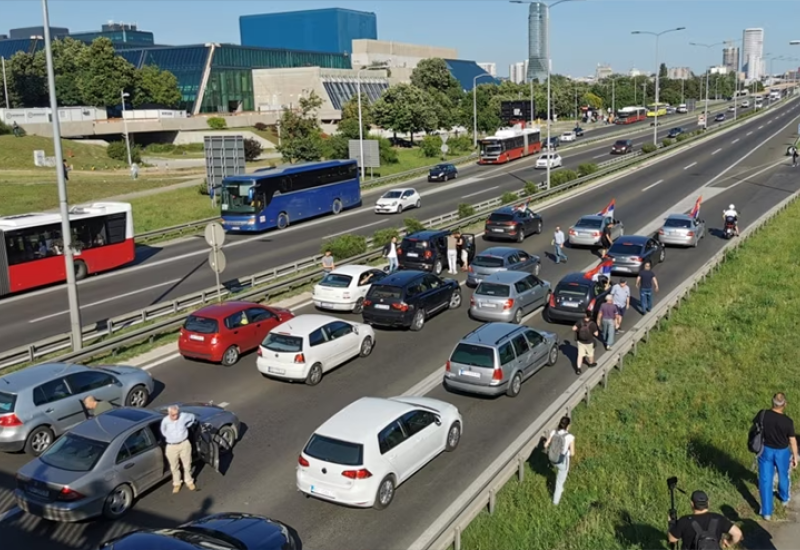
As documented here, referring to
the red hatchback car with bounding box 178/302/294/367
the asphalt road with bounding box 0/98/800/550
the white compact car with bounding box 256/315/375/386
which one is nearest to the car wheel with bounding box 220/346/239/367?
the red hatchback car with bounding box 178/302/294/367

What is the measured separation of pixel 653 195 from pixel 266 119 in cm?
5945

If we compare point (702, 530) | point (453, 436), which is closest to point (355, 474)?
point (453, 436)

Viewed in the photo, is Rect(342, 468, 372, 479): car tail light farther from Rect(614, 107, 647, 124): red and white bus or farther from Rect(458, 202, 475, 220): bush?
Rect(614, 107, 647, 124): red and white bus

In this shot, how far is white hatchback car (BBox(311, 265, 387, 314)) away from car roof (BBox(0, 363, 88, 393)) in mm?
9326

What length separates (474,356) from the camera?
1609 centimetres

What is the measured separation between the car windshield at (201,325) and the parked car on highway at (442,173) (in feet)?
140

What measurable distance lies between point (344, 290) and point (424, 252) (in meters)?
5.53

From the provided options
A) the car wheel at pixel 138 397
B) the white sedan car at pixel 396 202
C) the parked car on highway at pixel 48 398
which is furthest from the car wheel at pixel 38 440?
the white sedan car at pixel 396 202

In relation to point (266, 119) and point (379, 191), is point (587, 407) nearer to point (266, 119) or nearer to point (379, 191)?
point (379, 191)

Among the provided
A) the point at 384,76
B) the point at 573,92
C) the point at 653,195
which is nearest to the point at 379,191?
the point at 653,195

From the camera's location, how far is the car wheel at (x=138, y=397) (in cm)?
1573

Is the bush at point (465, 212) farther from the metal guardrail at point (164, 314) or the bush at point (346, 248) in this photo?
the bush at point (346, 248)

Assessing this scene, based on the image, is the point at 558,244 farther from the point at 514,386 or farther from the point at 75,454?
the point at 75,454

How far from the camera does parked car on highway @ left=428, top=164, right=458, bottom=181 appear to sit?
6003 centimetres
